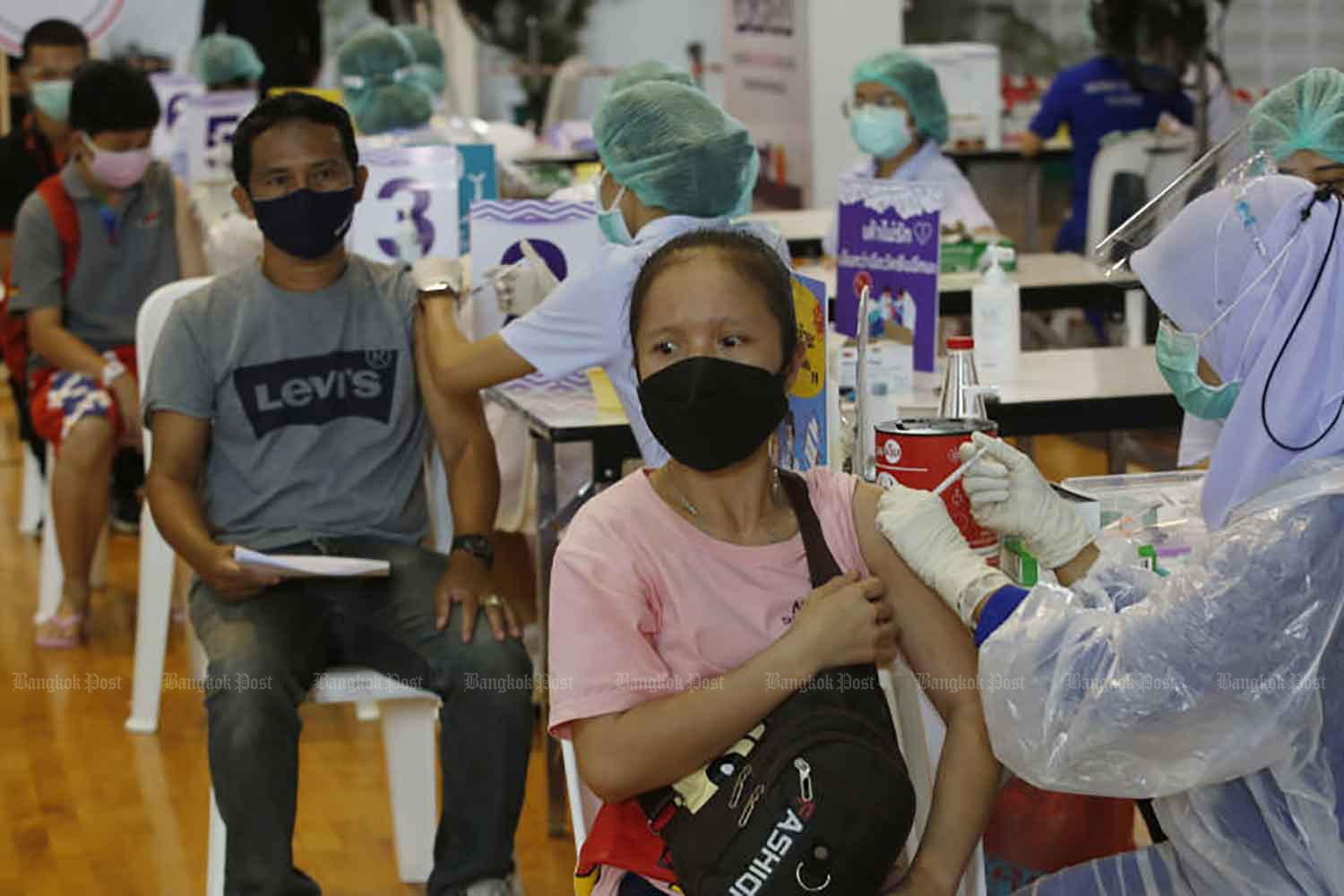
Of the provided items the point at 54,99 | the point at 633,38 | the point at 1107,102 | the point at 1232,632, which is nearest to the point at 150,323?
the point at 54,99

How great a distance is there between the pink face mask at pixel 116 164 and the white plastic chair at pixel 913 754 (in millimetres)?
3146

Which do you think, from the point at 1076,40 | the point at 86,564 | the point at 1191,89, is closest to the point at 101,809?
the point at 86,564

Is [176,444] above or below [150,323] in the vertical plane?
below

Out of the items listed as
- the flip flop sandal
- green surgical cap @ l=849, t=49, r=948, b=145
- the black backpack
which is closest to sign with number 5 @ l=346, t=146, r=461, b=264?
the flip flop sandal

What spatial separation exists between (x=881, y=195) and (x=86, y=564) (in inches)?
98.3

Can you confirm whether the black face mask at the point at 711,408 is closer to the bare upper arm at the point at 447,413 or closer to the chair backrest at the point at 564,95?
the bare upper arm at the point at 447,413

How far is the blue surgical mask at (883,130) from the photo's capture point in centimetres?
553

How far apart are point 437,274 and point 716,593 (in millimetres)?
1368

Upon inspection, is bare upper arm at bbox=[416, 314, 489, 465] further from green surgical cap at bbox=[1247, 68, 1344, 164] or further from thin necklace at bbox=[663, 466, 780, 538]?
green surgical cap at bbox=[1247, 68, 1344, 164]

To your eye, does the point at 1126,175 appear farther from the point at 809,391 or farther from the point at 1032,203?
the point at 809,391

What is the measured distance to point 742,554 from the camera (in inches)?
81.5

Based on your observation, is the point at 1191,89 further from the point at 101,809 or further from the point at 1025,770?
the point at 1025,770

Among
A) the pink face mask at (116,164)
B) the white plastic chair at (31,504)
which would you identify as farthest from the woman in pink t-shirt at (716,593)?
the white plastic chair at (31,504)

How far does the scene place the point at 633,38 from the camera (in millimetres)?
12883
